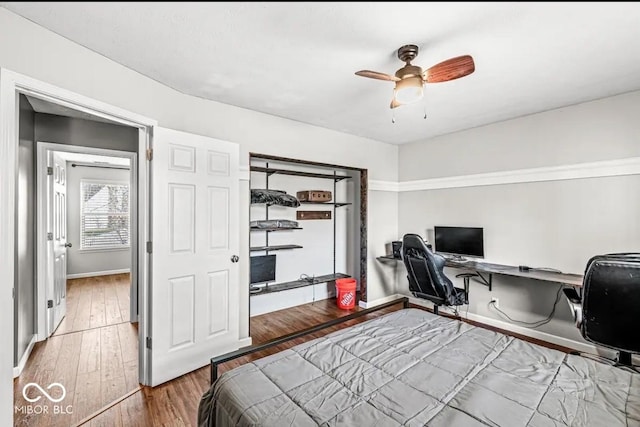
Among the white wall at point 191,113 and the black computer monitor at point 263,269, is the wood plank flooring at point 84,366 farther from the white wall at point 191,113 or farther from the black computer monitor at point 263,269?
the black computer monitor at point 263,269

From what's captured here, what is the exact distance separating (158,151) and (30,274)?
1885mm

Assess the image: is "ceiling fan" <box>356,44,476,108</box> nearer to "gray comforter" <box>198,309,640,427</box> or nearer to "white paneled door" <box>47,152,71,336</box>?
"gray comforter" <box>198,309,640,427</box>

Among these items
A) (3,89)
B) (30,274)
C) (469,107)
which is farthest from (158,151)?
(469,107)

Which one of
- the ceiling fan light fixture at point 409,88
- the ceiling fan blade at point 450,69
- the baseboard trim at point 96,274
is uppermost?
the ceiling fan blade at point 450,69

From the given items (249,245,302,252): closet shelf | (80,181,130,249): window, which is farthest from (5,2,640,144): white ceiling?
(80,181,130,249): window

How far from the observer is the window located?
20.1 feet

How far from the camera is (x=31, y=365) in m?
2.54

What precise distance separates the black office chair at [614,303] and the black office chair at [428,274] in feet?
3.57

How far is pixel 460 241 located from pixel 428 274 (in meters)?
1.02

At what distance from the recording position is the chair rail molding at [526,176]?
2.66 m

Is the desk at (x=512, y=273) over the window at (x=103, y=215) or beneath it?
beneath

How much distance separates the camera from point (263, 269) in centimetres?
361

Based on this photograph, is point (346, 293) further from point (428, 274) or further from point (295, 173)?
point (295, 173)

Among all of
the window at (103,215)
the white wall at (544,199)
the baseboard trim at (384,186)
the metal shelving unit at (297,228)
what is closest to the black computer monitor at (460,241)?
the white wall at (544,199)
